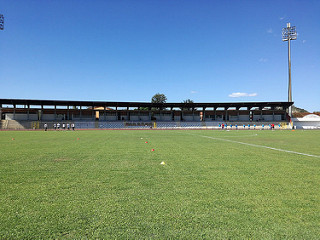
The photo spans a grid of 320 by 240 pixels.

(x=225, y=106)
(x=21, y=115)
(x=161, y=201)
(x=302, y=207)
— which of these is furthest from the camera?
(x=225, y=106)

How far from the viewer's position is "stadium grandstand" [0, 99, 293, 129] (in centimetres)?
4688

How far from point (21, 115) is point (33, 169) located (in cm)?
5246

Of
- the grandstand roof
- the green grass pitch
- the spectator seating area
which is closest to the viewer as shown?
the green grass pitch

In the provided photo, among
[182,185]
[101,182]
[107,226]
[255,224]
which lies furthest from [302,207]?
[101,182]

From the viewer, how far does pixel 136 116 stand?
54.7 metres

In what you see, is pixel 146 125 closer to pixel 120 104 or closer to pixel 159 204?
pixel 120 104

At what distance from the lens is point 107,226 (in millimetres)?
2357

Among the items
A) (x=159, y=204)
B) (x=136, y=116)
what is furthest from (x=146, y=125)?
(x=159, y=204)

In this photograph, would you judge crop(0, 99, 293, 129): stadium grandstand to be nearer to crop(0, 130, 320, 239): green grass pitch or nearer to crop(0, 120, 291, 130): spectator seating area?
crop(0, 120, 291, 130): spectator seating area

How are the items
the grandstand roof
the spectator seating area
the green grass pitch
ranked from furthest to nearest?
the grandstand roof
the spectator seating area
the green grass pitch

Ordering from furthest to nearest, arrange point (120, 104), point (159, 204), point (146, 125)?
point (146, 125)
point (120, 104)
point (159, 204)

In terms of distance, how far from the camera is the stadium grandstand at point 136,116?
154 feet

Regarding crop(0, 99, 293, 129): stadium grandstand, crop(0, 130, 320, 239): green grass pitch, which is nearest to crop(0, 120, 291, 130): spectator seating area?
crop(0, 99, 293, 129): stadium grandstand

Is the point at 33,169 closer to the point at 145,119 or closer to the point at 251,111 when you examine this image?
the point at 145,119
